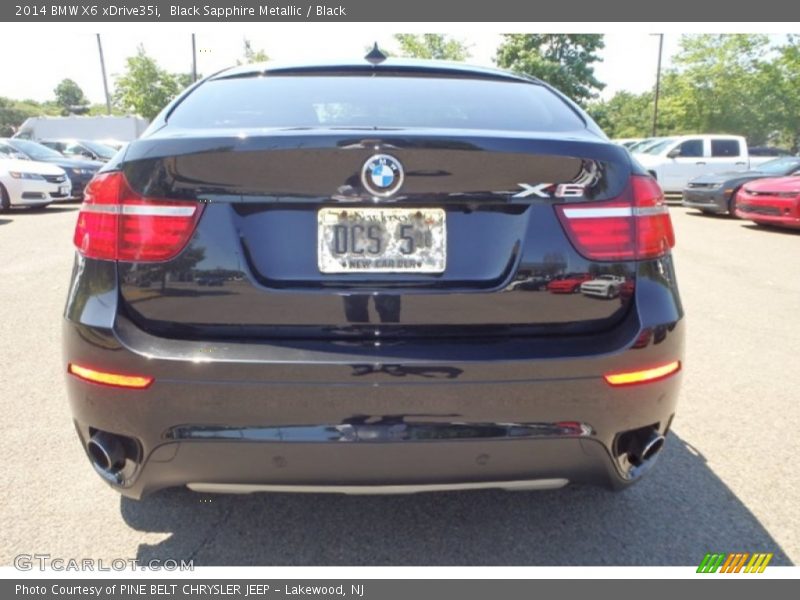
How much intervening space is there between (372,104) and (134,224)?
963 millimetres

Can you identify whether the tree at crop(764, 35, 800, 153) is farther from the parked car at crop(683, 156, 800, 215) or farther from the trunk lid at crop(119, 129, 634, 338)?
the trunk lid at crop(119, 129, 634, 338)

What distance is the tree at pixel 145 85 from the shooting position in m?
41.8

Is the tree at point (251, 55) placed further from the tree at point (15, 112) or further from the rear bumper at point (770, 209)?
the tree at point (15, 112)

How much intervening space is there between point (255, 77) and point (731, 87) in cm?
4011

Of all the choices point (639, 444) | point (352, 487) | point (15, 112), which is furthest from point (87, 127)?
point (15, 112)

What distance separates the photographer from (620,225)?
6.11 feet

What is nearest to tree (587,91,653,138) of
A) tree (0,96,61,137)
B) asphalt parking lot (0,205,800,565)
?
asphalt parking lot (0,205,800,565)

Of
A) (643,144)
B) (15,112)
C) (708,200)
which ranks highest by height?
(15,112)

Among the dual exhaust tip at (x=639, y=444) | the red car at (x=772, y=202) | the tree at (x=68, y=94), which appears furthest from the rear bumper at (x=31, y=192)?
the tree at (x=68, y=94)

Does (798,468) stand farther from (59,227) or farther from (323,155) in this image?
(59,227)

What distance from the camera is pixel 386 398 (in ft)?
5.69

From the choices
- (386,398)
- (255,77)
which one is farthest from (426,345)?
(255,77)

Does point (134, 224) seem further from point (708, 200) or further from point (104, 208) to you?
point (708, 200)

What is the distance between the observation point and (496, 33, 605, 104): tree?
109 ft
